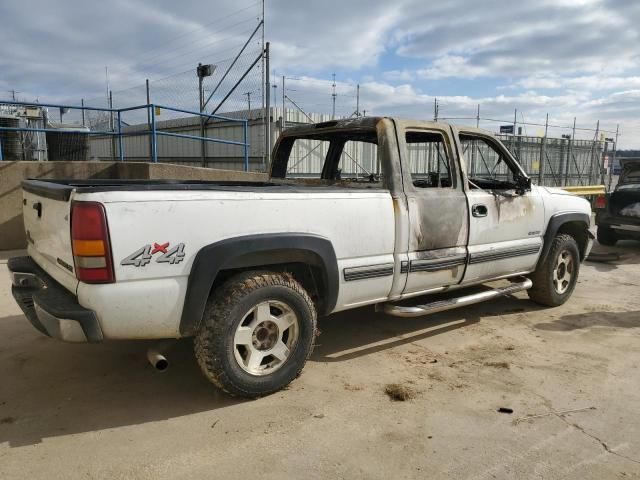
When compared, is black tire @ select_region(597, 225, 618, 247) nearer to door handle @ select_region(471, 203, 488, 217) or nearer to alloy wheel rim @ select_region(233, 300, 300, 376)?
door handle @ select_region(471, 203, 488, 217)

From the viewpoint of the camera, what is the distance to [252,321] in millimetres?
3215

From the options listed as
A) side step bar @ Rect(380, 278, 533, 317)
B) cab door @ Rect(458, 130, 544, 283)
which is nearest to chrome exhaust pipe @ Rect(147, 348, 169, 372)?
side step bar @ Rect(380, 278, 533, 317)

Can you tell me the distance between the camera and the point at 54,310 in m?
2.70

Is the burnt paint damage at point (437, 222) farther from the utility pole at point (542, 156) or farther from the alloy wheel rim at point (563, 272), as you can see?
the utility pole at point (542, 156)

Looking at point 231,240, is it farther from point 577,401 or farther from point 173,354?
point 577,401

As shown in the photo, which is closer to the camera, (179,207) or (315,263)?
(179,207)

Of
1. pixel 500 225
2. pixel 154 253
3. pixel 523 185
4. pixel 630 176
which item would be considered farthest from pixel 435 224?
pixel 630 176

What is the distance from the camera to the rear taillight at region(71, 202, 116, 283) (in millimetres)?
2590

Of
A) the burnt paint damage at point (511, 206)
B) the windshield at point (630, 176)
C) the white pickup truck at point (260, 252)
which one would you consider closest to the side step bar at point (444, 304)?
the white pickup truck at point (260, 252)

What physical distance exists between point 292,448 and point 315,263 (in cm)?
120

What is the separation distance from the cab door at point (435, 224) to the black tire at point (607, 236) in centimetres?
694

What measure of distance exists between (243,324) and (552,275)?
371cm

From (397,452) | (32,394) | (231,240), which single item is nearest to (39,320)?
(32,394)

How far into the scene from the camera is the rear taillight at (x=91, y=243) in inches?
102
